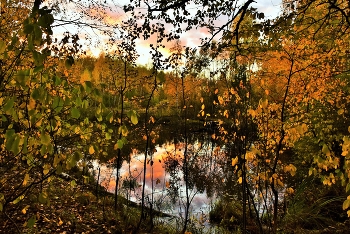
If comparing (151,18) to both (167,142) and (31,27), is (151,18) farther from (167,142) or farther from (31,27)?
(167,142)

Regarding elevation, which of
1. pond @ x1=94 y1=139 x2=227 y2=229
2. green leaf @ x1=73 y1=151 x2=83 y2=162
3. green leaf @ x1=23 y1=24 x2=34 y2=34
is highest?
green leaf @ x1=23 y1=24 x2=34 y2=34

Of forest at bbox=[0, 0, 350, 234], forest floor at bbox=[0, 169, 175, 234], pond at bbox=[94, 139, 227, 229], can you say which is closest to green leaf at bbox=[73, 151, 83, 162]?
forest at bbox=[0, 0, 350, 234]

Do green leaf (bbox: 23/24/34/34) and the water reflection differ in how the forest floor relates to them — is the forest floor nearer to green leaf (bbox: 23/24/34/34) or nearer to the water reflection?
the water reflection

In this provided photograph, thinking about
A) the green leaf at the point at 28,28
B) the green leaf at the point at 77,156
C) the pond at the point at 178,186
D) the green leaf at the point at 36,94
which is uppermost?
the green leaf at the point at 28,28

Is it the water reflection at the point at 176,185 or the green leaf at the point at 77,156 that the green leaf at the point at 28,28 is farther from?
the water reflection at the point at 176,185

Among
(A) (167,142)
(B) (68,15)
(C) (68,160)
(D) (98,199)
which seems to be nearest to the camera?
(C) (68,160)

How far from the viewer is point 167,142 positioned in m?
22.6

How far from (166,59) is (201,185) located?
23.2 feet

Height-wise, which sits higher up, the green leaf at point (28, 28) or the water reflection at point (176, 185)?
the green leaf at point (28, 28)

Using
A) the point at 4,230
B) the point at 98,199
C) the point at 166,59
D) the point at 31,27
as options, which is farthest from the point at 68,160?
the point at 98,199

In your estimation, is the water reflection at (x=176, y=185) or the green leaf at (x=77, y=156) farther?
the water reflection at (x=176, y=185)

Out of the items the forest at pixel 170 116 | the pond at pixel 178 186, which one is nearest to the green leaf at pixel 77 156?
the forest at pixel 170 116

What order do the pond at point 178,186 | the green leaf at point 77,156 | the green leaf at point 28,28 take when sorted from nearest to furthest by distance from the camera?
the green leaf at point 28,28 < the green leaf at point 77,156 < the pond at point 178,186

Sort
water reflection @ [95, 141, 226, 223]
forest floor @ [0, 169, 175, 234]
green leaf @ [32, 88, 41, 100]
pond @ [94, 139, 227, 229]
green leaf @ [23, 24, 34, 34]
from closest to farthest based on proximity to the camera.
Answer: green leaf @ [23, 24, 34, 34] → green leaf @ [32, 88, 41, 100] → forest floor @ [0, 169, 175, 234] → pond @ [94, 139, 227, 229] → water reflection @ [95, 141, 226, 223]
